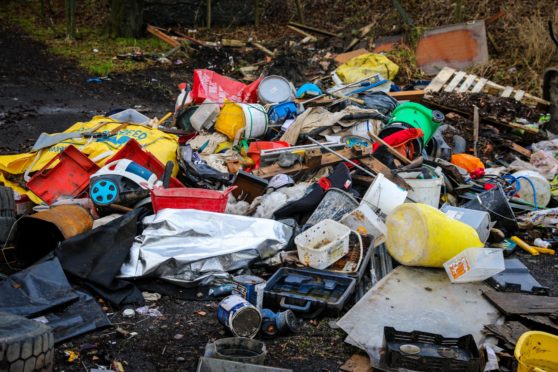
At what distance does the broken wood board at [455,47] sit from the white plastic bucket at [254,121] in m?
4.45

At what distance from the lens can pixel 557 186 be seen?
270 inches

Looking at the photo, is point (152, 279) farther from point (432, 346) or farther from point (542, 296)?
point (542, 296)

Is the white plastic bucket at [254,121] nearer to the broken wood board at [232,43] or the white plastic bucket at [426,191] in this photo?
the white plastic bucket at [426,191]

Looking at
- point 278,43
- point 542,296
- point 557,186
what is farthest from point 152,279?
point 278,43

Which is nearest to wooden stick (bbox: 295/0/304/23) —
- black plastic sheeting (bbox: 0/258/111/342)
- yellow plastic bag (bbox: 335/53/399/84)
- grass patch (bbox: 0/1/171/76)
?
grass patch (bbox: 0/1/171/76)

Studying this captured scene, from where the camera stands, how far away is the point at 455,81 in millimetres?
9352

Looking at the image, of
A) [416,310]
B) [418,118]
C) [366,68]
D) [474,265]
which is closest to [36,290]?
[416,310]

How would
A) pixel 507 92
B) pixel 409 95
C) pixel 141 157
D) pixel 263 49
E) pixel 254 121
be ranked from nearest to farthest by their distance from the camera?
pixel 141 157
pixel 254 121
pixel 409 95
pixel 507 92
pixel 263 49

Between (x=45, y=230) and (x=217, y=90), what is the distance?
11.6ft

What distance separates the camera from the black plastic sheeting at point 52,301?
383 cm

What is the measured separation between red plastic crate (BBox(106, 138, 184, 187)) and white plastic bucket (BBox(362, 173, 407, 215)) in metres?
1.80

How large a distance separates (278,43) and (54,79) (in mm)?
4365

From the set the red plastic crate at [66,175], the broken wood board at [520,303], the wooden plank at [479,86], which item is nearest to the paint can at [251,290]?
the broken wood board at [520,303]

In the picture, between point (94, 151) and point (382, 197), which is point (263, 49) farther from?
point (382, 197)
